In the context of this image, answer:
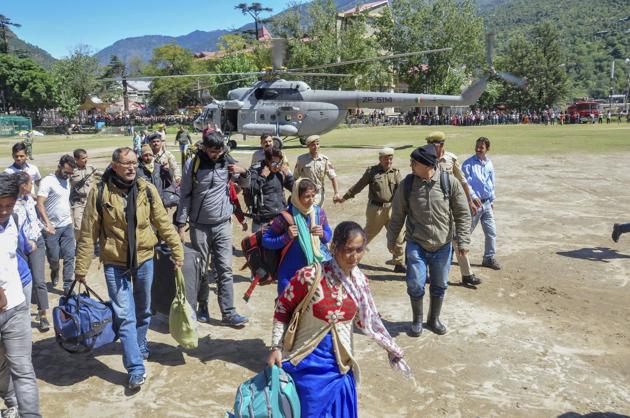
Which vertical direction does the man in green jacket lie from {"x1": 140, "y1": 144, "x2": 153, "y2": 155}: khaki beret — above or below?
below

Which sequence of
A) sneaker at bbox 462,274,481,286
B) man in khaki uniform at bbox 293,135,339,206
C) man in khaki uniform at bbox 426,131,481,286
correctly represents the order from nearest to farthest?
1. man in khaki uniform at bbox 426,131,481,286
2. sneaker at bbox 462,274,481,286
3. man in khaki uniform at bbox 293,135,339,206

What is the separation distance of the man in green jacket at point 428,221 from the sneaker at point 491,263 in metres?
2.29

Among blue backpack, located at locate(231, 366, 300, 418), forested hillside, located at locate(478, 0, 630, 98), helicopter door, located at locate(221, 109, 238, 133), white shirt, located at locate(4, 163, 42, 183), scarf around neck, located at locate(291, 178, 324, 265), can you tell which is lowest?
blue backpack, located at locate(231, 366, 300, 418)

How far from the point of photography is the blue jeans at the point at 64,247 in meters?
6.36

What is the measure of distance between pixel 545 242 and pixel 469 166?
239 centimetres

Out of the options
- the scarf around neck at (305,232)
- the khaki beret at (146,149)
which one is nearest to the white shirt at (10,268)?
the scarf around neck at (305,232)

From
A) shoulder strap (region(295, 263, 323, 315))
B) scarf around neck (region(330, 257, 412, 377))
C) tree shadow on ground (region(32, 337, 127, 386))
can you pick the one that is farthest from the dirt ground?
shoulder strap (region(295, 263, 323, 315))

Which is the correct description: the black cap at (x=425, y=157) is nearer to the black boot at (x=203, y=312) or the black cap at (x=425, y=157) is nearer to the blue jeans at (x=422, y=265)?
the blue jeans at (x=422, y=265)

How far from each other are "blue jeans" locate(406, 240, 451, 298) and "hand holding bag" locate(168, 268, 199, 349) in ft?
6.91

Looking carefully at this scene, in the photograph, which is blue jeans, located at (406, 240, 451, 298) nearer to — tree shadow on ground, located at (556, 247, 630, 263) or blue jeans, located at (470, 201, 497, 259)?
blue jeans, located at (470, 201, 497, 259)

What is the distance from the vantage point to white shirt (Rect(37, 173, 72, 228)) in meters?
6.14

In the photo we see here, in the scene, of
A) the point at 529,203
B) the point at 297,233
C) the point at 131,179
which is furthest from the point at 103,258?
the point at 529,203

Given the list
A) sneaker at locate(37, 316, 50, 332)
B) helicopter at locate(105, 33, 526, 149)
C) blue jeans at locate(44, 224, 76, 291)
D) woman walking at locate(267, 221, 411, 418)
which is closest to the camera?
woman walking at locate(267, 221, 411, 418)

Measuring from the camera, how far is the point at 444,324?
5.47 metres
